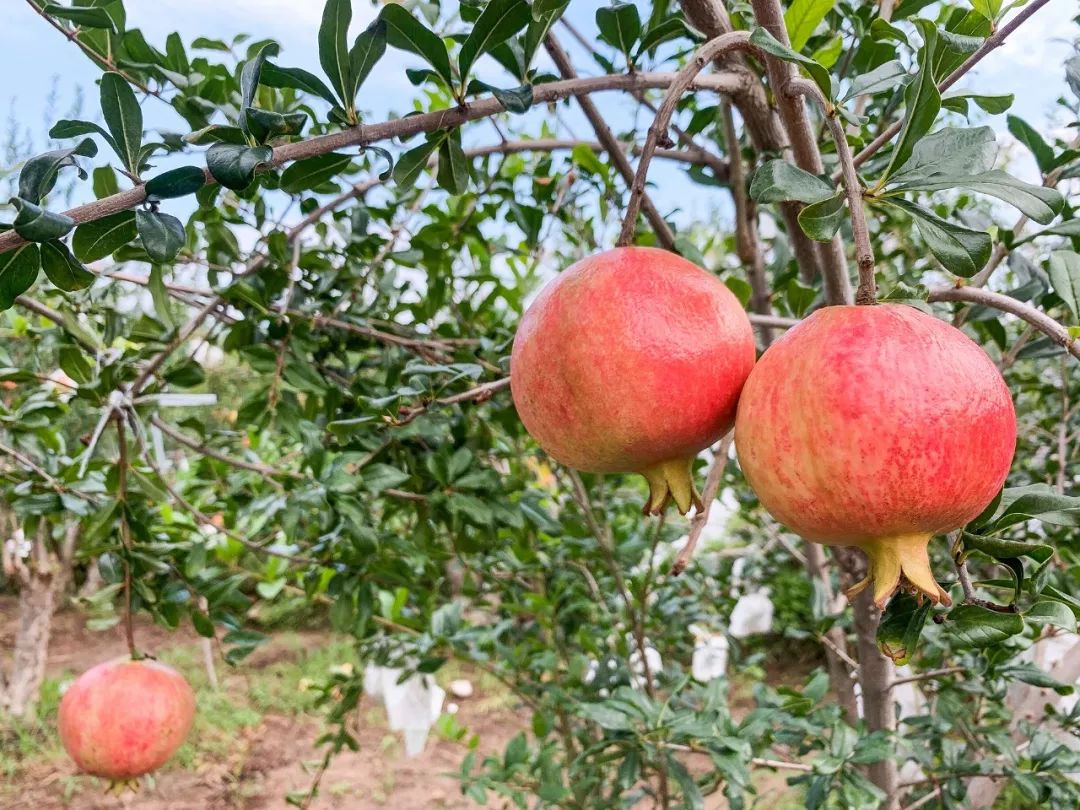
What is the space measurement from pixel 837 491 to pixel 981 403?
4.0 inches

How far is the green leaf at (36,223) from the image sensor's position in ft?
1.51

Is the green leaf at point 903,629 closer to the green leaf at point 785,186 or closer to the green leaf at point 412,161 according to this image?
the green leaf at point 785,186

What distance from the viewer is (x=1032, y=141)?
2.95 feet

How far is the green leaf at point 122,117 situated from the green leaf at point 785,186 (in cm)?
45

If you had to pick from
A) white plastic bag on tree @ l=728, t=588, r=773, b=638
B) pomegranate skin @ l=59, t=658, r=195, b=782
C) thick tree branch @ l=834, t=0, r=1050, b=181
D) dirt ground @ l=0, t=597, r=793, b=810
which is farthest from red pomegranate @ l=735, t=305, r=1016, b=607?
white plastic bag on tree @ l=728, t=588, r=773, b=638

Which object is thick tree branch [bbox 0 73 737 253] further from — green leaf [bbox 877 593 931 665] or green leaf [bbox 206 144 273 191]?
green leaf [bbox 877 593 931 665]

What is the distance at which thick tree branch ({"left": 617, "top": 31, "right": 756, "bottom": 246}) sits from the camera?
1.72ft

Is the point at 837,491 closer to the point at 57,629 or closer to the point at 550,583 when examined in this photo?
the point at 550,583

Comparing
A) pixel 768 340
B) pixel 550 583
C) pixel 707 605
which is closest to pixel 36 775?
pixel 550 583

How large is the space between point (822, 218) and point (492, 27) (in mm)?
296

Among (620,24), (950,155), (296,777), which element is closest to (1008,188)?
(950,155)

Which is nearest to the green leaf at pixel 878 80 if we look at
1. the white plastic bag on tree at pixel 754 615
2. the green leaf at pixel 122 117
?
the green leaf at pixel 122 117

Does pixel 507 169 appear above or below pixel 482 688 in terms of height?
above

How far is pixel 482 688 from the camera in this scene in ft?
13.3
